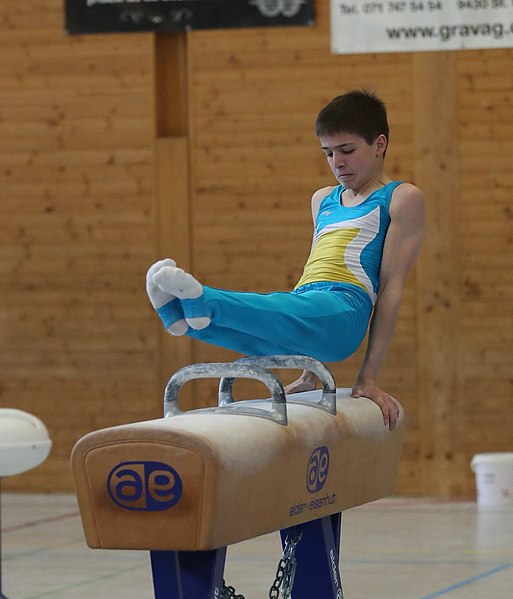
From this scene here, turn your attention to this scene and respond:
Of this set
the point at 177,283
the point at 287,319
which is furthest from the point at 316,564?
the point at 177,283

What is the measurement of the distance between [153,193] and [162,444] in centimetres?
682

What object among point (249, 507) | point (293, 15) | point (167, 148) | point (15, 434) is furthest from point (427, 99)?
point (249, 507)

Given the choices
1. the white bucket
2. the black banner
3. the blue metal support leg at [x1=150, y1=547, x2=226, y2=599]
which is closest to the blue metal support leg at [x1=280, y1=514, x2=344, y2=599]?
the blue metal support leg at [x1=150, y1=547, x2=226, y2=599]

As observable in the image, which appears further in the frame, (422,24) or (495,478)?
(422,24)

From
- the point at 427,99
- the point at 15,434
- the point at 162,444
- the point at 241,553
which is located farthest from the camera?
the point at 427,99

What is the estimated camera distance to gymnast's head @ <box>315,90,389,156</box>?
14.9 ft

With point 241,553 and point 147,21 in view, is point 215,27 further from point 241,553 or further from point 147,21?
point 241,553

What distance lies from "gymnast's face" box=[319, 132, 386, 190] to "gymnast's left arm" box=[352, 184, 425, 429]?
14 centimetres

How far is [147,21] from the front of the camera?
9.77m

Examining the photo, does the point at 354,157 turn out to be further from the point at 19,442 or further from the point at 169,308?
the point at 19,442

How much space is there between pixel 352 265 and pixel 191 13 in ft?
18.5

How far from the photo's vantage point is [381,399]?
4520mm

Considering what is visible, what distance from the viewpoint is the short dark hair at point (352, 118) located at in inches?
179

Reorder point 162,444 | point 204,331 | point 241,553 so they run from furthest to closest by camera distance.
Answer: point 241,553, point 204,331, point 162,444
